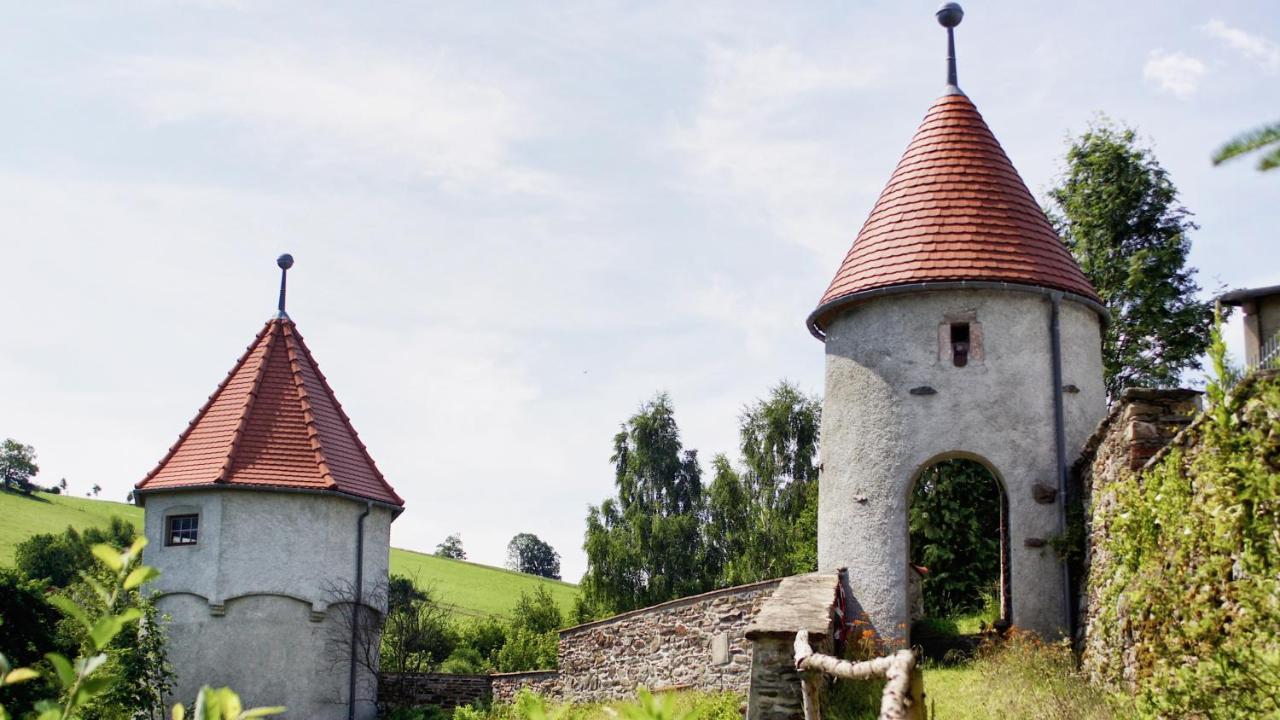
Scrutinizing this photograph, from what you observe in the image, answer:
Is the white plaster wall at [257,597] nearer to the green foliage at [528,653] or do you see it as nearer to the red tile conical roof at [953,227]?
the red tile conical roof at [953,227]

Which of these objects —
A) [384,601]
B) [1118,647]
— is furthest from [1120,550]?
[384,601]

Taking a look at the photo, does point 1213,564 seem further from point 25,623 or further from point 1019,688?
point 25,623

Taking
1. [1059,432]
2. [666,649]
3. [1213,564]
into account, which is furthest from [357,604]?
[1213,564]

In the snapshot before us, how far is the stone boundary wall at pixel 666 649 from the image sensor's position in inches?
626

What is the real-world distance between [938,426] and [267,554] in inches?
451

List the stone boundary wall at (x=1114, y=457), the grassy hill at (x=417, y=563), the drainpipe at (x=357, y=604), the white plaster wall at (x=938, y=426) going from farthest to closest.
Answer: the grassy hill at (x=417, y=563) < the drainpipe at (x=357, y=604) < the white plaster wall at (x=938, y=426) < the stone boundary wall at (x=1114, y=457)

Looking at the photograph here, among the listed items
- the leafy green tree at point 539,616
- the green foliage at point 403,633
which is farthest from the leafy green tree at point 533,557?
the green foliage at point 403,633

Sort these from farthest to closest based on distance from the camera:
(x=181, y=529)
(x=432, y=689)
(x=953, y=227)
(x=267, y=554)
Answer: (x=432, y=689), (x=181, y=529), (x=267, y=554), (x=953, y=227)

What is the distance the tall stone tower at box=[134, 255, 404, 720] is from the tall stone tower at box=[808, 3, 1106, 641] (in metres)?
9.37

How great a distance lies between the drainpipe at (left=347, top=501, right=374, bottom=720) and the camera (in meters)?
21.0

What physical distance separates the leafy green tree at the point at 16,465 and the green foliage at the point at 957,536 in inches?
2186

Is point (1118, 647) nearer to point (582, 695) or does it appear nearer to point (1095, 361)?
point (1095, 361)

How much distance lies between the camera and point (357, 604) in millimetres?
21500

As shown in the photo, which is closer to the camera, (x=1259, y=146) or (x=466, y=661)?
(x=1259, y=146)
